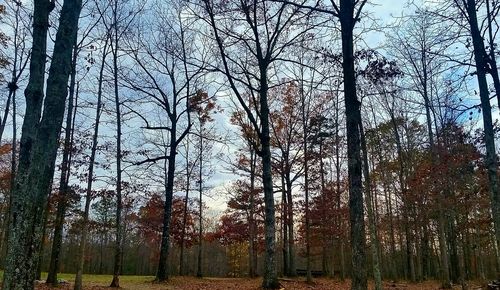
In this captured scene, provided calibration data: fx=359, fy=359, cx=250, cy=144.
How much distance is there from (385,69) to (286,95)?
54.0ft

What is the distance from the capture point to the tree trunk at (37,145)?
4.63m

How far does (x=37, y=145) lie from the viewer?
16.1 feet

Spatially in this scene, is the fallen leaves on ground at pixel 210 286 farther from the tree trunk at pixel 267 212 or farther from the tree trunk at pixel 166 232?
the tree trunk at pixel 267 212

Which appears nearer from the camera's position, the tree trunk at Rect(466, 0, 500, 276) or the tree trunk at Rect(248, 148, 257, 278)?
the tree trunk at Rect(466, 0, 500, 276)

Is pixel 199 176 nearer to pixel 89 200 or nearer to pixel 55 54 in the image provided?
pixel 89 200

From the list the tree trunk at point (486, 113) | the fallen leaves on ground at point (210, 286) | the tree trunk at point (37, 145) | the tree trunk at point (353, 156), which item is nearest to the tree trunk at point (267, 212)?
the fallen leaves on ground at point (210, 286)

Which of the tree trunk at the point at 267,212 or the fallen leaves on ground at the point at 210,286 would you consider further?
the fallen leaves on ground at the point at 210,286

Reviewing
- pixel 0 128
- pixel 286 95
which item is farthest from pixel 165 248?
pixel 286 95

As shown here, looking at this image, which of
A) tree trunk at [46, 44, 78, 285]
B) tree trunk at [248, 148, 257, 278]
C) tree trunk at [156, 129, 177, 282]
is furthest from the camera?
tree trunk at [248, 148, 257, 278]

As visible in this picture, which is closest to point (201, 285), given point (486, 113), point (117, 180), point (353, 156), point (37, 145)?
point (117, 180)

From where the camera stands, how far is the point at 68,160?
49.0ft

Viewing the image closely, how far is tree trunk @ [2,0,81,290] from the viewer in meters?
4.63

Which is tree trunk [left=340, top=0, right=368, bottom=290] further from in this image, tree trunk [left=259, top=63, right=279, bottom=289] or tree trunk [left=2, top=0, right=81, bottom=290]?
tree trunk [left=2, top=0, right=81, bottom=290]

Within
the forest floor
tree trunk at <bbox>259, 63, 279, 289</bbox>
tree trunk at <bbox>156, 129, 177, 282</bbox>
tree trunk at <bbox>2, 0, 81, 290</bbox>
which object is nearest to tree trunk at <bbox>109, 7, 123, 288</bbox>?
the forest floor
